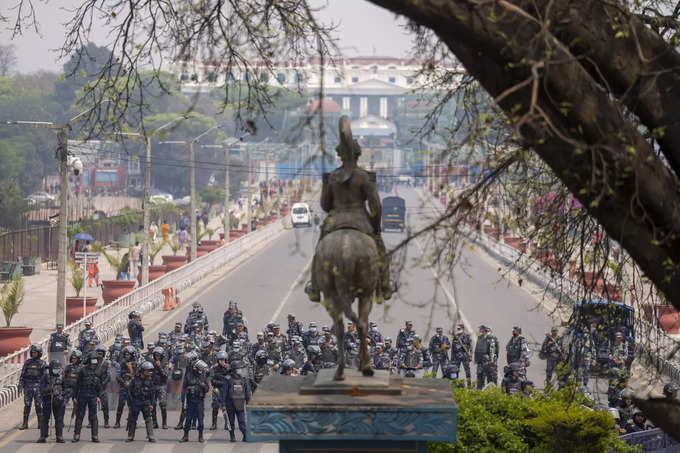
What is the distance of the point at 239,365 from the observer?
1819 cm

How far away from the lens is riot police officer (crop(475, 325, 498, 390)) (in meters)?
21.3

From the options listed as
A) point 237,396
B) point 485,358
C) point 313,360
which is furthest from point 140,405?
point 485,358

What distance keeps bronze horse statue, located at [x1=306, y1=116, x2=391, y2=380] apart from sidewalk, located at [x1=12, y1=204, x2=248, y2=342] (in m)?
19.6

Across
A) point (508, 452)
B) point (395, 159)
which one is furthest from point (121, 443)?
point (395, 159)

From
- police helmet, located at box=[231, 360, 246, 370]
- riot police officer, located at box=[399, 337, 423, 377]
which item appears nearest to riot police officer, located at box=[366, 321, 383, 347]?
riot police officer, located at box=[399, 337, 423, 377]

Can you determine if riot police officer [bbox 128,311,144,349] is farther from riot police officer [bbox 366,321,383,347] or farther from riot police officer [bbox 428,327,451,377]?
riot police officer [bbox 428,327,451,377]

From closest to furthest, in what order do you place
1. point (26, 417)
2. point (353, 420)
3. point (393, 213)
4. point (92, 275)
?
point (353, 420) → point (26, 417) → point (92, 275) → point (393, 213)

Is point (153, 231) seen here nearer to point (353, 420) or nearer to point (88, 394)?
point (88, 394)

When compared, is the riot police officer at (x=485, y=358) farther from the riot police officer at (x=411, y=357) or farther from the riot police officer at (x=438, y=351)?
the riot police officer at (x=411, y=357)

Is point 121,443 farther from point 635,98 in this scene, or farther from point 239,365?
point 635,98

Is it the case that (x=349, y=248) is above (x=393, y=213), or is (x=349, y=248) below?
above

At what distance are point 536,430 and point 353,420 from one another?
3.83 meters

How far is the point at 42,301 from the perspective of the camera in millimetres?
36375

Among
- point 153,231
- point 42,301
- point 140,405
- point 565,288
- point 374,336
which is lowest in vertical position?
point 42,301
